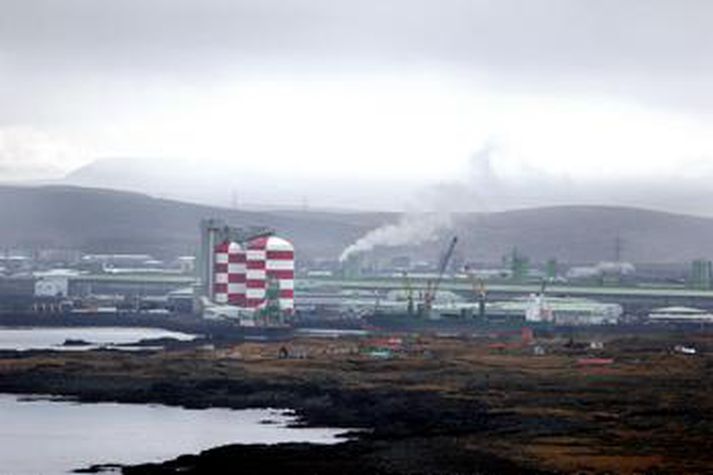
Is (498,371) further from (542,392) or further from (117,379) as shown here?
(117,379)

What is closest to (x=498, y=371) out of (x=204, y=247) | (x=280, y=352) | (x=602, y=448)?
(x=280, y=352)

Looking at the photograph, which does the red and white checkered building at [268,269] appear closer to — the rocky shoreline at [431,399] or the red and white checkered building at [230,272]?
the red and white checkered building at [230,272]

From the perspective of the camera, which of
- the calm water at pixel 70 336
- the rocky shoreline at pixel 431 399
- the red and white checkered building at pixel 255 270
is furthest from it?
the red and white checkered building at pixel 255 270

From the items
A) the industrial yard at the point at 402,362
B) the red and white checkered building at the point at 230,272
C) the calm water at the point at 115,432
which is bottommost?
the calm water at the point at 115,432

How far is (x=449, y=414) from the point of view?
2367 inches

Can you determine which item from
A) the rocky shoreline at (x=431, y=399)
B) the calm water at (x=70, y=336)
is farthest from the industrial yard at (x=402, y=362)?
the calm water at (x=70, y=336)

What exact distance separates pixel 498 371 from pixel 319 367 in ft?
27.6

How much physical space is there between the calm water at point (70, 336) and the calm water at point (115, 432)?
32453mm

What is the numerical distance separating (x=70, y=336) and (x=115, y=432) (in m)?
→ 63.1

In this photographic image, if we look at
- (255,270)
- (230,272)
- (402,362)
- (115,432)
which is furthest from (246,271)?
(115,432)

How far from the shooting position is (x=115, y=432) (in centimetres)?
5797

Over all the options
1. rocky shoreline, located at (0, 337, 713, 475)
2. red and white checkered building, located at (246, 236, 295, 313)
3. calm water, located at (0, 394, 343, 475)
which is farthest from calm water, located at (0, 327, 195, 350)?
calm water, located at (0, 394, 343, 475)

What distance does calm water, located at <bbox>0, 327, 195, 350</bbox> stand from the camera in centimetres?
10419

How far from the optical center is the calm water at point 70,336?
104 metres
